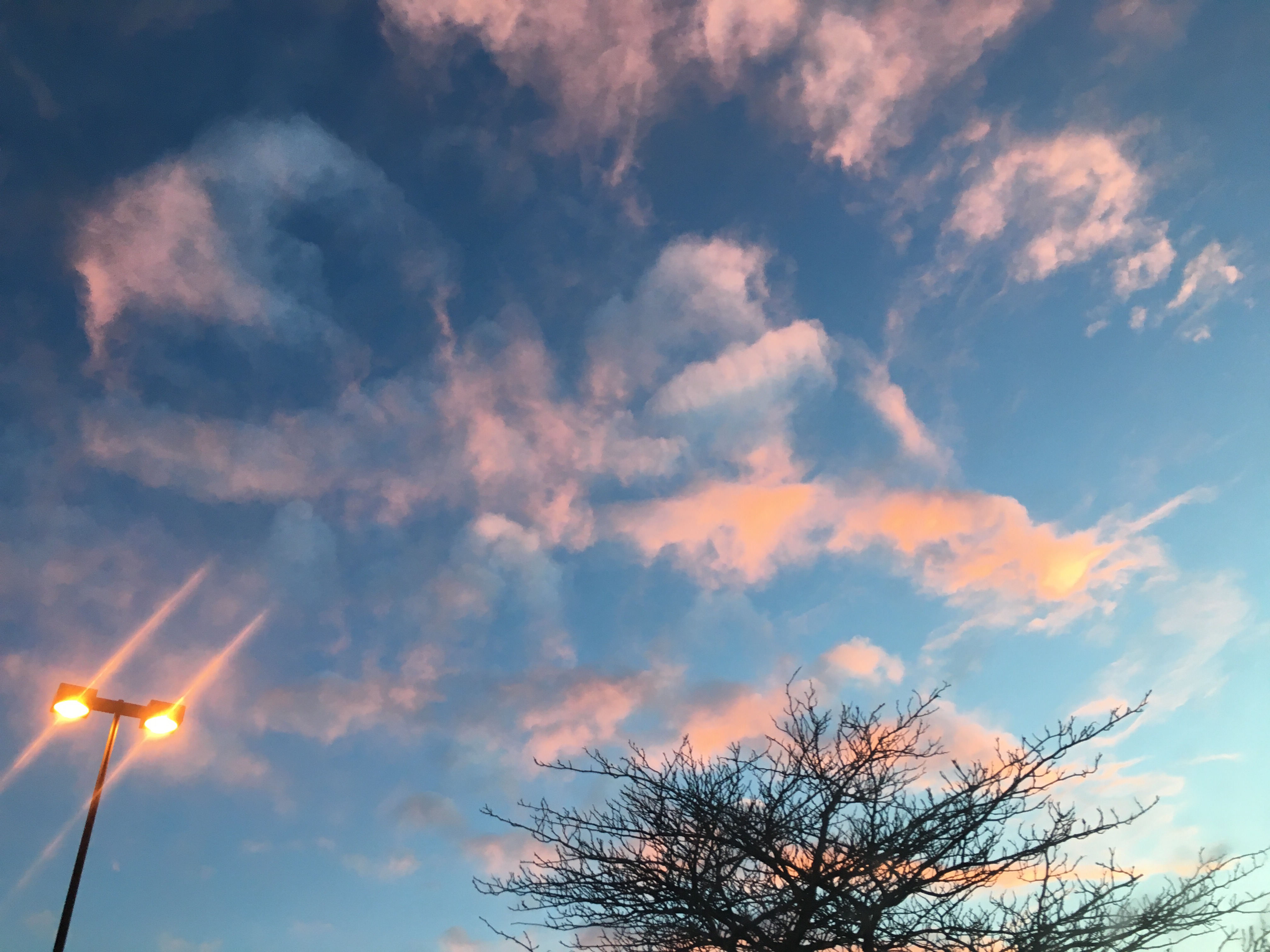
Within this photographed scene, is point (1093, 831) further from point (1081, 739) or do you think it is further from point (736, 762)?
point (736, 762)

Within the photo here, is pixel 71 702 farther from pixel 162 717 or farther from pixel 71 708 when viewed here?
pixel 162 717

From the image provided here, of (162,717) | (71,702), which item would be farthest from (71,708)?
(162,717)

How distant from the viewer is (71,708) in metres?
10.1

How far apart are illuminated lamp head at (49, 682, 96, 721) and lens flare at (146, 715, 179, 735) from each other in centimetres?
85

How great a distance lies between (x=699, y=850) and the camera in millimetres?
8945

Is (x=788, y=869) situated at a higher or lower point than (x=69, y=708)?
lower

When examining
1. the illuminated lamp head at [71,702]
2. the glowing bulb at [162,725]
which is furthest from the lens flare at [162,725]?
the illuminated lamp head at [71,702]

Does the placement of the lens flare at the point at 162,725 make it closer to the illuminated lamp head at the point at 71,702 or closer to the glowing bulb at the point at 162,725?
the glowing bulb at the point at 162,725

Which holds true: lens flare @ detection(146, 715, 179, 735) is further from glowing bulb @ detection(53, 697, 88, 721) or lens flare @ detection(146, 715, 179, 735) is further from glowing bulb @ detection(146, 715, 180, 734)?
glowing bulb @ detection(53, 697, 88, 721)

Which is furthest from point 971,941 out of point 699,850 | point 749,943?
point 699,850

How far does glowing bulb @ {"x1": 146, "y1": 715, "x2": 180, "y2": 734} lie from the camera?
425 inches

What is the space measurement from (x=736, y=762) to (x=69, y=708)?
360 inches

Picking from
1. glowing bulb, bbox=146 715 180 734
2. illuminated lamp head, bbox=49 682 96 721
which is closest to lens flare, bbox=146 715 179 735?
glowing bulb, bbox=146 715 180 734

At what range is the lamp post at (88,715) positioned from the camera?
30.7ft
